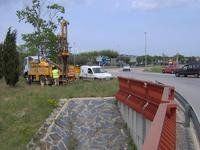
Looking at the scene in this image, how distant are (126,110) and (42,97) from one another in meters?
6.41

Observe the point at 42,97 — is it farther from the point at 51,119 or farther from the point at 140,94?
the point at 140,94

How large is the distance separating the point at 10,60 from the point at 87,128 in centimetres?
1973

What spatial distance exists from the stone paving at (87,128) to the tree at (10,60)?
619 inches

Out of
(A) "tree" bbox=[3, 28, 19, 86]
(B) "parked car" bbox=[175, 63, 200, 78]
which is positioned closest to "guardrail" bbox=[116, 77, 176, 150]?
(A) "tree" bbox=[3, 28, 19, 86]

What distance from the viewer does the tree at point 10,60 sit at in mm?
38656

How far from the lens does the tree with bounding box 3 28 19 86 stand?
38656 mm

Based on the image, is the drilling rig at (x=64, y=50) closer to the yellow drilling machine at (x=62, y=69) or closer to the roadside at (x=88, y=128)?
the yellow drilling machine at (x=62, y=69)

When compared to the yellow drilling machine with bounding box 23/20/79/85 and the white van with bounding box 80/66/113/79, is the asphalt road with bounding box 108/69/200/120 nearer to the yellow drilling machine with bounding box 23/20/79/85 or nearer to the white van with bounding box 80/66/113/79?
the white van with bounding box 80/66/113/79

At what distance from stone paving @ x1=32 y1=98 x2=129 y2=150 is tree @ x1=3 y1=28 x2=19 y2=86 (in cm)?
1573

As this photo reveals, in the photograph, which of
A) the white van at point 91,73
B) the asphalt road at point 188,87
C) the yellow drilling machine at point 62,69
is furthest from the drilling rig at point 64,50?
the white van at point 91,73

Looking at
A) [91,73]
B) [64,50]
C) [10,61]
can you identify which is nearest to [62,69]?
[64,50]

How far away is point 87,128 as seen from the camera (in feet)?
68.4

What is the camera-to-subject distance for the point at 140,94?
52.4 ft

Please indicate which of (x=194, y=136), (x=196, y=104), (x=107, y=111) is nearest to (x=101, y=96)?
(x=107, y=111)
